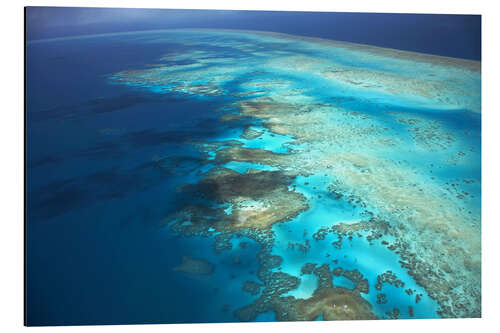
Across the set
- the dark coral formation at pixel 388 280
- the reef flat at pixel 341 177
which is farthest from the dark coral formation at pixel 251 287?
the dark coral formation at pixel 388 280

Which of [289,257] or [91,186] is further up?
[91,186]

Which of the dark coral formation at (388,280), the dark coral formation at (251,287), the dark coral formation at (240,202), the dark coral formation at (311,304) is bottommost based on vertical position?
the dark coral formation at (311,304)

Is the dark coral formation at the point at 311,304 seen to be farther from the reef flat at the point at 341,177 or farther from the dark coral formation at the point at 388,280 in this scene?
the dark coral formation at the point at 388,280

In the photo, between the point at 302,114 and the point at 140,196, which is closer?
the point at 140,196

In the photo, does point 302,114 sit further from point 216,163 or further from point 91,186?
point 91,186

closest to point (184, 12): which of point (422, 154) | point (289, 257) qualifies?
point (289, 257)

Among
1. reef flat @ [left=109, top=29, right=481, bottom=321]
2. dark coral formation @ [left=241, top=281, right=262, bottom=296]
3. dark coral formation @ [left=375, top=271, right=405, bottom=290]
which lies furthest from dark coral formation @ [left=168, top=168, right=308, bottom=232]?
dark coral formation @ [left=375, top=271, right=405, bottom=290]

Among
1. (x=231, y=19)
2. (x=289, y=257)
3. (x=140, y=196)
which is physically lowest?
(x=289, y=257)
